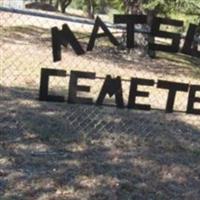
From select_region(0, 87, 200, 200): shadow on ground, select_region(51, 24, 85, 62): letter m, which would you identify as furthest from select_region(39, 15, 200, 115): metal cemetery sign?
select_region(0, 87, 200, 200): shadow on ground

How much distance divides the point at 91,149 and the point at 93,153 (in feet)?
0.36

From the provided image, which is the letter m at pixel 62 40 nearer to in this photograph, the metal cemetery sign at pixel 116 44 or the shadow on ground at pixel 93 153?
the metal cemetery sign at pixel 116 44

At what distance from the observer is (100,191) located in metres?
4.87

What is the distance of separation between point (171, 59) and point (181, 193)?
A: 9.23 m

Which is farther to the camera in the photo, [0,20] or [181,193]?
[0,20]

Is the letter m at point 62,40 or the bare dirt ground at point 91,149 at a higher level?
the letter m at point 62,40

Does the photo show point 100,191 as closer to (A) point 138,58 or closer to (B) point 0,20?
(A) point 138,58

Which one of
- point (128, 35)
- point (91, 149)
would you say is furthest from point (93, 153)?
point (128, 35)

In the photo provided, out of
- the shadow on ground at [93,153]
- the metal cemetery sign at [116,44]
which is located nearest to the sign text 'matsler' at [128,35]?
the metal cemetery sign at [116,44]

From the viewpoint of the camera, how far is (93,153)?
5.72 meters

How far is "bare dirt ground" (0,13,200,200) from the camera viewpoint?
16.1ft

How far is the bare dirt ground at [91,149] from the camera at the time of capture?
4910mm

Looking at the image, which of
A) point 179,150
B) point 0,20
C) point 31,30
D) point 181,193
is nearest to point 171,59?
point 31,30

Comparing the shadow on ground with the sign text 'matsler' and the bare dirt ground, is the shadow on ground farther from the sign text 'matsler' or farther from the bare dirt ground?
the sign text 'matsler'
